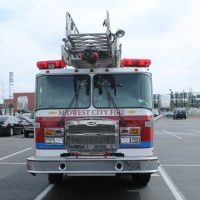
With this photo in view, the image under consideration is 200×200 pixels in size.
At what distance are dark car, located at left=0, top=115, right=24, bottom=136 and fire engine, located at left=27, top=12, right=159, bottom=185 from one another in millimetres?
19273

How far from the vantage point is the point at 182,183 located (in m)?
10.1

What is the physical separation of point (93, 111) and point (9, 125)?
20243mm

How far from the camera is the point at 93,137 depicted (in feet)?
27.3

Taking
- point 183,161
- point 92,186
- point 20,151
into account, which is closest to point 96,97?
point 92,186

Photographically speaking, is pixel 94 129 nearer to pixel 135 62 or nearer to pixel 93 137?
pixel 93 137

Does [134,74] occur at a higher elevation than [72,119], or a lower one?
higher

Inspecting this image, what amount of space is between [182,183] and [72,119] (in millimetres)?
3228

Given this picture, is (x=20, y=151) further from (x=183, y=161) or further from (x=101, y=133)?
(x=101, y=133)

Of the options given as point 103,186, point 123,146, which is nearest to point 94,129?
point 123,146

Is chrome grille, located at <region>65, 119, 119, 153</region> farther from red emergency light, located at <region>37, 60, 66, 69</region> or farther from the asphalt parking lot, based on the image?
red emergency light, located at <region>37, 60, 66, 69</region>

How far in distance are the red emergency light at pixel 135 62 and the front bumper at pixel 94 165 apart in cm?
190

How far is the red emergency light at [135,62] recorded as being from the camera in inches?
348

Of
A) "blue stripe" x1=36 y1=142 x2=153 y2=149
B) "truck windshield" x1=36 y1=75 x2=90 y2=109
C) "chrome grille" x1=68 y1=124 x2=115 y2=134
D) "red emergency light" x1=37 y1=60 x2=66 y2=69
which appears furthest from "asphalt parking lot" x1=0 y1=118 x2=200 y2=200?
"red emergency light" x1=37 y1=60 x2=66 y2=69

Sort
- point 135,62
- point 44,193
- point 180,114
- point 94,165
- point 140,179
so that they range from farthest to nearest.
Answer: point 180,114 < point 140,179 < point 44,193 < point 135,62 < point 94,165
